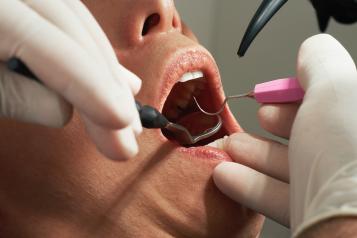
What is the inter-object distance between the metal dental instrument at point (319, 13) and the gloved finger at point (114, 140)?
1.37ft

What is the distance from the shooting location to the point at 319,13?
3.82 feet

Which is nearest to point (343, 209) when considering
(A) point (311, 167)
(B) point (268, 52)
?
(A) point (311, 167)

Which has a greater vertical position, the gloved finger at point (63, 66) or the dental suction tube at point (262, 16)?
the gloved finger at point (63, 66)

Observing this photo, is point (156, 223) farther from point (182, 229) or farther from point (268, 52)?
point (268, 52)

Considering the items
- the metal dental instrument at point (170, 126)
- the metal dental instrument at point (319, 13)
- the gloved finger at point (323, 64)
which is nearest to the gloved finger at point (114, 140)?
the metal dental instrument at point (170, 126)

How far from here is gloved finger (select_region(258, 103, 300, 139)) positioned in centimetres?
81

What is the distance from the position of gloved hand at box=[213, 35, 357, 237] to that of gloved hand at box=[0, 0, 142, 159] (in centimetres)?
23

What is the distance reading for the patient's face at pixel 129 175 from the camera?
76cm

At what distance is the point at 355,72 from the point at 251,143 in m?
0.21

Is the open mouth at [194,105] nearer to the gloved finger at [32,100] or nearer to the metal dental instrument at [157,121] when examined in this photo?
the metal dental instrument at [157,121]

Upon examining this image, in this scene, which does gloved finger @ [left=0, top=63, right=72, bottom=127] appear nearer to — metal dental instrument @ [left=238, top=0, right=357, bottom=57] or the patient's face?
the patient's face

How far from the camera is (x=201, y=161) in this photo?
83 cm

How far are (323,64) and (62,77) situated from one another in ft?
1.39

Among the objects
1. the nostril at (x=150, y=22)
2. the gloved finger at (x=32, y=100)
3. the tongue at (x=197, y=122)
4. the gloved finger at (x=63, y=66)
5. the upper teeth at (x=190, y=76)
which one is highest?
the gloved finger at (x=63, y=66)
